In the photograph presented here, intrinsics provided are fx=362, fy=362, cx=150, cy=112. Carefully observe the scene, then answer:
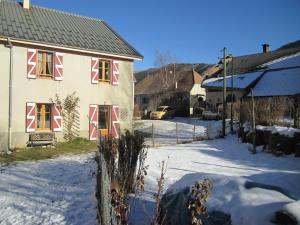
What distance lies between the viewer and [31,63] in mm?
17562

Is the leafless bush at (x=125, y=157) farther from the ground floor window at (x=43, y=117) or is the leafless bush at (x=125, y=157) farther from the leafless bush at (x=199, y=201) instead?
the ground floor window at (x=43, y=117)

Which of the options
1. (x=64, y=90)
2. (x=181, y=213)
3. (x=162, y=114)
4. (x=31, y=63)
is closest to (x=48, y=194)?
(x=181, y=213)

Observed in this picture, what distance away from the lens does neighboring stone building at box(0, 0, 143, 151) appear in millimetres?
17141

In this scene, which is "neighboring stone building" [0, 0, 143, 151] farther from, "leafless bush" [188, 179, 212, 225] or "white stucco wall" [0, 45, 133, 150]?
"leafless bush" [188, 179, 212, 225]

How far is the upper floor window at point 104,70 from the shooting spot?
2028cm

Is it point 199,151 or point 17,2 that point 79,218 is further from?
point 17,2

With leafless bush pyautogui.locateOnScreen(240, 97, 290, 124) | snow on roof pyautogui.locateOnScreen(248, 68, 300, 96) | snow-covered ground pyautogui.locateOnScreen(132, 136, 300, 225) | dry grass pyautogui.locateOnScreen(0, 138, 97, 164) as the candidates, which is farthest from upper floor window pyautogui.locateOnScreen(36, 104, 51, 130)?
snow on roof pyautogui.locateOnScreen(248, 68, 300, 96)

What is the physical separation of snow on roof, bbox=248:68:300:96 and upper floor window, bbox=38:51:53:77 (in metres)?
15.6

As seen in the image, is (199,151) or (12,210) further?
(199,151)

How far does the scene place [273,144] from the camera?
14.5m

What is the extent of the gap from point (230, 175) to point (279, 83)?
2054 cm

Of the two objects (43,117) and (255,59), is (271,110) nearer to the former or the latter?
(43,117)

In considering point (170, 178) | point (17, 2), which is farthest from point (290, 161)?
point (17, 2)

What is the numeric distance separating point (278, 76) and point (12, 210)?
25.5 m
